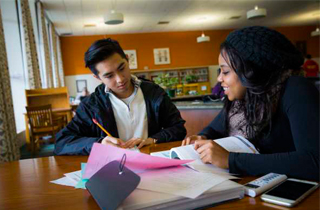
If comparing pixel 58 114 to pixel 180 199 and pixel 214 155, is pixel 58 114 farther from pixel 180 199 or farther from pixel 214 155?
pixel 180 199

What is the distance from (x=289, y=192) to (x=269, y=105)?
1.32ft

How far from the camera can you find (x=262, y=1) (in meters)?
7.89

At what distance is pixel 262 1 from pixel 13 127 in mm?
7537

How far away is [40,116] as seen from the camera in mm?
4766

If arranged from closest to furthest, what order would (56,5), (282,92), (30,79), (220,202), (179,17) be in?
(220,202) < (282,92) < (30,79) < (56,5) < (179,17)

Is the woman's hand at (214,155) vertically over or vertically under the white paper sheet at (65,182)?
over

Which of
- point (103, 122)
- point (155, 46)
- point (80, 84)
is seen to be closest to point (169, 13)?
point (155, 46)

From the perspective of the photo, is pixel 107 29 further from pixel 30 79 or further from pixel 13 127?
pixel 13 127

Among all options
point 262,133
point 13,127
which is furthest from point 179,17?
point 262,133

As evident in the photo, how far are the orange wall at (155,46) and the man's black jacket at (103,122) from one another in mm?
9431

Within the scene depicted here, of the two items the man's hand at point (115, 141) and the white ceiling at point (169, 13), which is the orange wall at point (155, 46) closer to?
the white ceiling at point (169, 13)

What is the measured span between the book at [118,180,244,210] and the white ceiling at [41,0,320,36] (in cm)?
679

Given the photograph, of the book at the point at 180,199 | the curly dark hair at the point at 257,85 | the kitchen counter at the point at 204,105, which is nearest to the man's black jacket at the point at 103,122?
the curly dark hair at the point at 257,85

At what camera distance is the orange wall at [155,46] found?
10695mm
